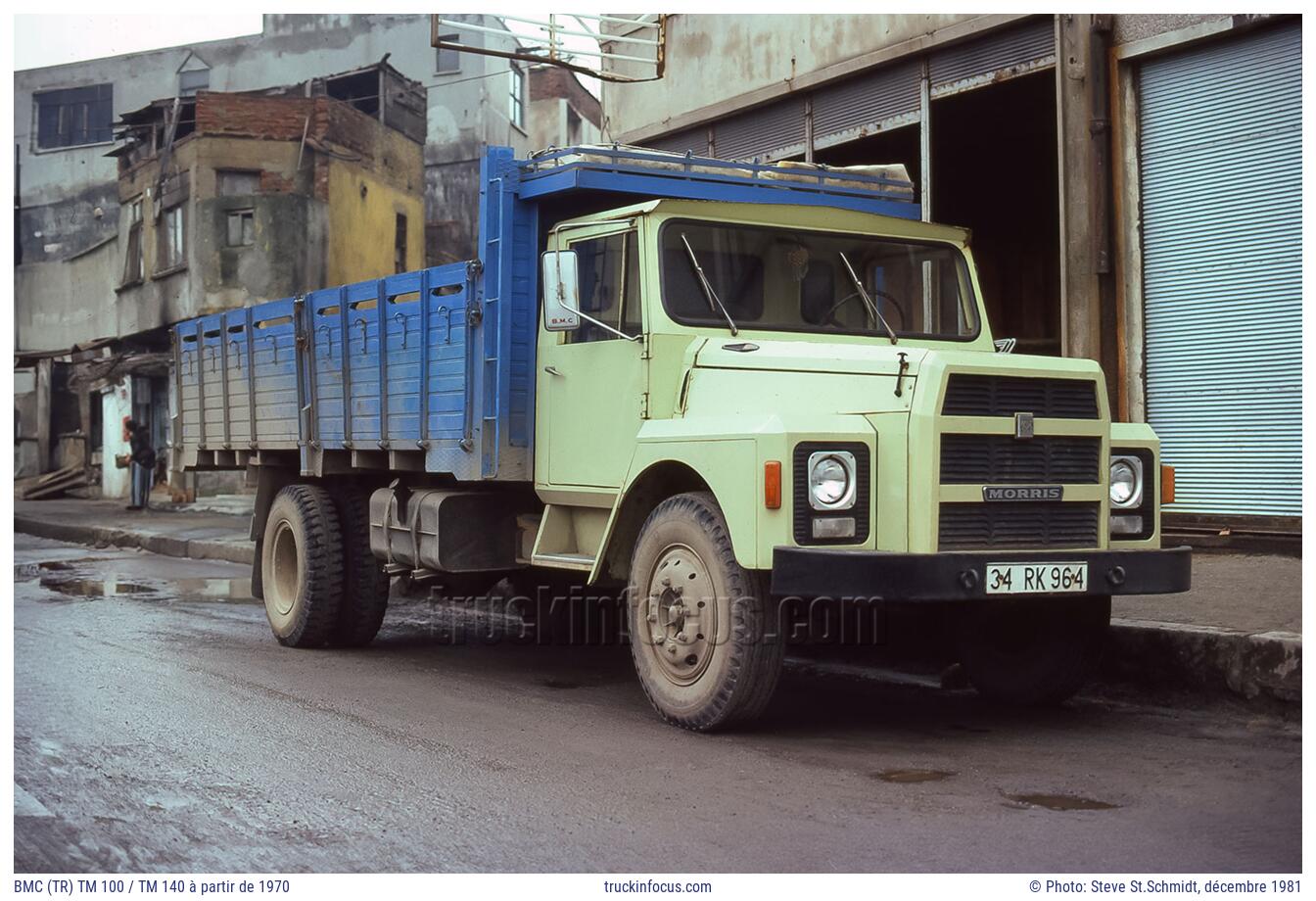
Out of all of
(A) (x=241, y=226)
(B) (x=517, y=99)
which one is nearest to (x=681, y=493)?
(A) (x=241, y=226)

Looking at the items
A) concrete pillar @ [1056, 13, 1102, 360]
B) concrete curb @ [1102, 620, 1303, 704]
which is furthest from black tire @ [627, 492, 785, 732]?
concrete pillar @ [1056, 13, 1102, 360]

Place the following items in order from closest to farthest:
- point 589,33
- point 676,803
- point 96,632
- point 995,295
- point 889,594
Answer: point 676,803
point 889,594
point 96,632
point 589,33
point 995,295

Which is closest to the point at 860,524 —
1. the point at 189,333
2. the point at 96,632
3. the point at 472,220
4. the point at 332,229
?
the point at 96,632

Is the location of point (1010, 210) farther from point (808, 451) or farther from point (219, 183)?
point (219, 183)

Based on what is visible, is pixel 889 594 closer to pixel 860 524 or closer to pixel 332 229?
pixel 860 524

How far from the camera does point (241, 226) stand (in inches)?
1195

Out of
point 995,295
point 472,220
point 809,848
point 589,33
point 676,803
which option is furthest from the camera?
point 472,220

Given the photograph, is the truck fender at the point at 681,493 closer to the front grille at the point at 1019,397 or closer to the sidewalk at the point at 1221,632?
the front grille at the point at 1019,397

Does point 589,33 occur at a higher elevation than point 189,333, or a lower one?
higher

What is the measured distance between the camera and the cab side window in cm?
694

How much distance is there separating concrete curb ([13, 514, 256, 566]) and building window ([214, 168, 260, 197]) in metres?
10.4
